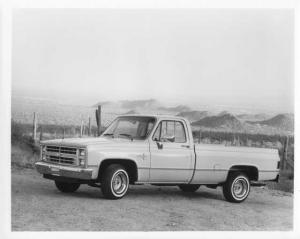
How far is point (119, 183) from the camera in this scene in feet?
34.3

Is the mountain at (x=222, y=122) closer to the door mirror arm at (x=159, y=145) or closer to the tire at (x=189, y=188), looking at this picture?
the tire at (x=189, y=188)

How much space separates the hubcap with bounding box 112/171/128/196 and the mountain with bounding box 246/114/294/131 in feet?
11.8

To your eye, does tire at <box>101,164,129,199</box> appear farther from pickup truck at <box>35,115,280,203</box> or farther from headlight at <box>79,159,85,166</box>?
headlight at <box>79,159,85,166</box>

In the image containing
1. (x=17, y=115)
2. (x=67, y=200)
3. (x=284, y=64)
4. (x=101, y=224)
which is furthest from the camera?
(x=284, y=64)

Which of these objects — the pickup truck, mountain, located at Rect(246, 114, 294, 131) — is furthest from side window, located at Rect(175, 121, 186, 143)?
mountain, located at Rect(246, 114, 294, 131)

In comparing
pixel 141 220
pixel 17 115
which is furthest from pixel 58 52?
pixel 141 220

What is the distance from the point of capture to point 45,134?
461 inches

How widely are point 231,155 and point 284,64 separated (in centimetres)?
233

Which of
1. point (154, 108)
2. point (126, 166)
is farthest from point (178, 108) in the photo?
point (126, 166)

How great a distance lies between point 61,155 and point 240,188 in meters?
4.19

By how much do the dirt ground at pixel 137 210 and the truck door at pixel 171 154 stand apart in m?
0.59

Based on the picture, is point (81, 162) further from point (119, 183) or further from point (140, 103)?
point (140, 103)

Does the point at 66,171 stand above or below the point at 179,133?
below

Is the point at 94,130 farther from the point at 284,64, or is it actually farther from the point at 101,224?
the point at 284,64
